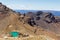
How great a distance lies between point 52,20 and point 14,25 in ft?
200

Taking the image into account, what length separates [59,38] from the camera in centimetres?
5766

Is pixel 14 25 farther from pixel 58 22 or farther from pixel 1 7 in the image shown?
pixel 58 22

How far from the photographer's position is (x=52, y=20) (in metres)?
115

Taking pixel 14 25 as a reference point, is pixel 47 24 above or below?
below

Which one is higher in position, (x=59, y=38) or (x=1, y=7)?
(x=1, y=7)

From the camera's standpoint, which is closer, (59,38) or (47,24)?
(59,38)

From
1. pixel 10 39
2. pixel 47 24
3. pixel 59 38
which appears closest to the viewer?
pixel 10 39

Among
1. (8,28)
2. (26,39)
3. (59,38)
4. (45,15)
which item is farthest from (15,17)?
(45,15)

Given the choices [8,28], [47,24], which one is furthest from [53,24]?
[8,28]

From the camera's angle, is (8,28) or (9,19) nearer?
(8,28)

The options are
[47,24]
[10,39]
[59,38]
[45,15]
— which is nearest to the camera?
[10,39]

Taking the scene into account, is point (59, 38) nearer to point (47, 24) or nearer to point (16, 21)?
point (16, 21)

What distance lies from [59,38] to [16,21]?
40.4 ft

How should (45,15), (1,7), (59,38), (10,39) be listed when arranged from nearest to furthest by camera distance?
(10,39) < (59,38) < (1,7) < (45,15)
